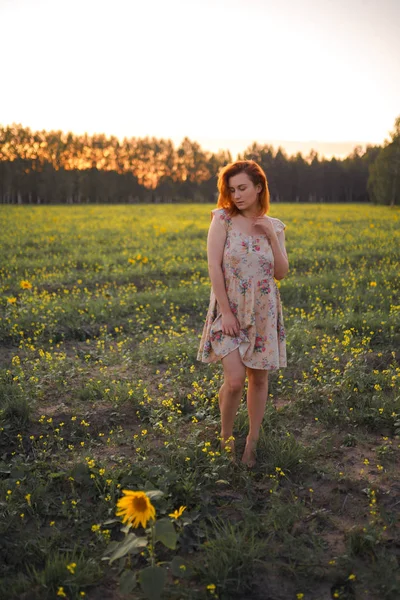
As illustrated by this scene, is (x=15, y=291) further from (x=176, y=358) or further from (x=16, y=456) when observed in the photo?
(x=16, y=456)

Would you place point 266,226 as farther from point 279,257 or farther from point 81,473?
point 81,473

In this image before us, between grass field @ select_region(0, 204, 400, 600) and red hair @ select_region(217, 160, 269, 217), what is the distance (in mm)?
1827

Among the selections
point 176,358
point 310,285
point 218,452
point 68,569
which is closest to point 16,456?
point 68,569

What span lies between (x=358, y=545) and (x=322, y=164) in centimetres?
8470

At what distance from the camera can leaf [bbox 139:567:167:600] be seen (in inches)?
92.7

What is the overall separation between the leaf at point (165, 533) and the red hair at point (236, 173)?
206 centimetres

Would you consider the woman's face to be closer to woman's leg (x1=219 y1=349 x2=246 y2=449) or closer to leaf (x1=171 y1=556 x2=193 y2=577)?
woman's leg (x1=219 y1=349 x2=246 y2=449)

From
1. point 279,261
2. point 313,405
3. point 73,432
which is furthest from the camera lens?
point 313,405

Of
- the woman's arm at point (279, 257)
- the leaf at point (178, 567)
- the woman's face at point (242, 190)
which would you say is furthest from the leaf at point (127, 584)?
the woman's face at point (242, 190)

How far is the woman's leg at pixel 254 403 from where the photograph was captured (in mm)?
3576

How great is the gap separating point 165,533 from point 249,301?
1584 millimetres

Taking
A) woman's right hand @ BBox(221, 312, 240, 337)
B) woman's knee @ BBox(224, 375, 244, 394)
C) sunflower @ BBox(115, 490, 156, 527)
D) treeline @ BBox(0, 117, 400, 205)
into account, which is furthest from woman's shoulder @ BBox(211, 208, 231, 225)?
treeline @ BBox(0, 117, 400, 205)

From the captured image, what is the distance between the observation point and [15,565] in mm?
2783

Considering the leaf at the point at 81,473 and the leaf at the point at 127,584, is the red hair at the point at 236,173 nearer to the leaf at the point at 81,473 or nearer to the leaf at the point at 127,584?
the leaf at the point at 81,473
